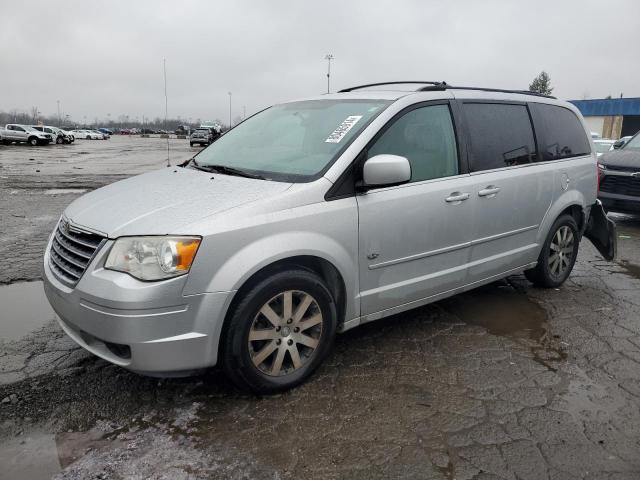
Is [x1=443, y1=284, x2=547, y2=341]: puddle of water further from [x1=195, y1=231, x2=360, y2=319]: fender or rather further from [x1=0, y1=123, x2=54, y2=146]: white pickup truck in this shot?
[x1=0, y1=123, x2=54, y2=146]: white pickup truck

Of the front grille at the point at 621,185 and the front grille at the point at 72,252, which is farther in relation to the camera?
the front grille at the point at 621,185

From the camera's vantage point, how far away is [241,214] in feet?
8.89

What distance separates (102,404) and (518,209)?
3.33 m

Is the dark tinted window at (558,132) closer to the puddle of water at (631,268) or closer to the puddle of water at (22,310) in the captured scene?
the puddle of water at (631,268)

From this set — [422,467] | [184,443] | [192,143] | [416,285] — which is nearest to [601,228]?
[416,285]

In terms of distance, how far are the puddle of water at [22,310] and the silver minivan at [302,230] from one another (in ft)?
3.32

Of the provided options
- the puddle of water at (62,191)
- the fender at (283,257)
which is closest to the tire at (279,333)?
the fender at (283,257)

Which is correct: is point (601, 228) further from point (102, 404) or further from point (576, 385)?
point (102, 404)

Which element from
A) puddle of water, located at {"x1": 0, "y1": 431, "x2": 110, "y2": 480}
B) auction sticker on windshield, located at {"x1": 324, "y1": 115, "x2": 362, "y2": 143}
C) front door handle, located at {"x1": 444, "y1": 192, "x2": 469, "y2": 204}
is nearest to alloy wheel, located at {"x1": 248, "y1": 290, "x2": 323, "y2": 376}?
puddle of water, located at {"x1": 0, "y1": 431, "x2": 110, "y2": 480}

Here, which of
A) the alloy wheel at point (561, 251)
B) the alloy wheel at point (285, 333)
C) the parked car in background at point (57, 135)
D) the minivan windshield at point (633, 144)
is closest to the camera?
the alloy wheel at point (285, 333)

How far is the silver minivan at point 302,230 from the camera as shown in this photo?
102 inches

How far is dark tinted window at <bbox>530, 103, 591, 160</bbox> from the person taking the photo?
14.9 feet

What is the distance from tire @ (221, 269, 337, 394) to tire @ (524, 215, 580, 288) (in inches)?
101

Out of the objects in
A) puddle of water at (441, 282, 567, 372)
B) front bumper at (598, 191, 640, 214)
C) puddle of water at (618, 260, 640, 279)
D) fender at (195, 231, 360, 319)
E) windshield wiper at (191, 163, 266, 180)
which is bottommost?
puddle of water at (441, 282, 567, 372)
